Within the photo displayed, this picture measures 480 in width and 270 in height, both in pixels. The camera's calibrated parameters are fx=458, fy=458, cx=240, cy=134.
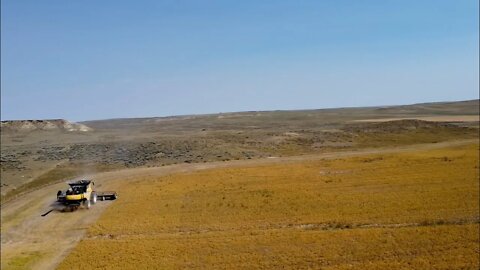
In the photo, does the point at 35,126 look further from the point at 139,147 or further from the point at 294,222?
the point at 139,147

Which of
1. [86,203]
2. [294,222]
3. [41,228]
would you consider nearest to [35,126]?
[86,203]

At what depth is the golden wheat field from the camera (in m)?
24.7

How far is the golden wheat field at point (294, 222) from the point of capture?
2470 centimetres

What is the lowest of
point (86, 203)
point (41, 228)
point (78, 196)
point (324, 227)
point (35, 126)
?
point (324, 227)

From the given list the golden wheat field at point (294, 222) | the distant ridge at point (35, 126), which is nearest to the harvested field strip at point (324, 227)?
the golden wheat field at point (294, 222)

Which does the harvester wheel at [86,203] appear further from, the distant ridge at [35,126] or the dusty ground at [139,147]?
the dusty ground at [139,147]

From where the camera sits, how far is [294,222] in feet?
106

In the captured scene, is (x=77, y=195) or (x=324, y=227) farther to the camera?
(x=77, y=195)

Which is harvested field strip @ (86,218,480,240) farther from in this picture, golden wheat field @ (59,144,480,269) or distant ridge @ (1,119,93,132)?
distant ridge @ (1,119,93,132)

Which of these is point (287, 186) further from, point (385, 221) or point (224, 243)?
point (224, 243)

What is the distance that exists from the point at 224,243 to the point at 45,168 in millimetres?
27133

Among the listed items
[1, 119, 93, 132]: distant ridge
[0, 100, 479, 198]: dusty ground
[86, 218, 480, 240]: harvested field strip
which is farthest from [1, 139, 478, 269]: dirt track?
[1, 119, 93, 132]: distant ridge

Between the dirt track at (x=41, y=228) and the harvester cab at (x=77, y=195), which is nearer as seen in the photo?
the dirt track at (x=41, y=228)

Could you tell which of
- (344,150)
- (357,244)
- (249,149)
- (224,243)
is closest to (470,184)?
(357,244)
